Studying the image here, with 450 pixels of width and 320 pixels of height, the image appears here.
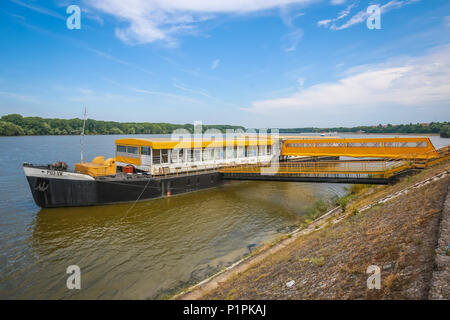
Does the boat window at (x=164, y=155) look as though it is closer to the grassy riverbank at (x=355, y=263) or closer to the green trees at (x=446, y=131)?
the grassy riverbank at (x=355, y=263)

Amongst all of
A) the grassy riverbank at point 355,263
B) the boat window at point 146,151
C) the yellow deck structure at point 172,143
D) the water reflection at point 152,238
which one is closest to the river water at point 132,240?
the water reflection at point 152,238

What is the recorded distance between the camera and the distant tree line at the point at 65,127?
106375 millimetres

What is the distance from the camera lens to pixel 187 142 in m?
23.3

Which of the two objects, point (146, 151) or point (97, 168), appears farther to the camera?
point (146, 151)

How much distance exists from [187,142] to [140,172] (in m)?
5.17

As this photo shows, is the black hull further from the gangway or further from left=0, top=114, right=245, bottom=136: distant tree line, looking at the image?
left=0, top=114, right=245, bottom=136: distant tree line

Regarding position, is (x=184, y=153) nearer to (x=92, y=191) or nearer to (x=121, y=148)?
(x=121, y=148)

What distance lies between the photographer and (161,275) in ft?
32.9

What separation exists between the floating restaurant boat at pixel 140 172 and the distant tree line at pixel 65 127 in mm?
85003

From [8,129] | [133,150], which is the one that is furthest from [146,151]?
[8,129]

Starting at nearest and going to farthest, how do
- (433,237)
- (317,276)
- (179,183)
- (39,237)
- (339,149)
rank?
(433,237)
(317,276)
(39,237)
(179,183)
(339,149)

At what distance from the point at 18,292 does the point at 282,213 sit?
1490 cm
